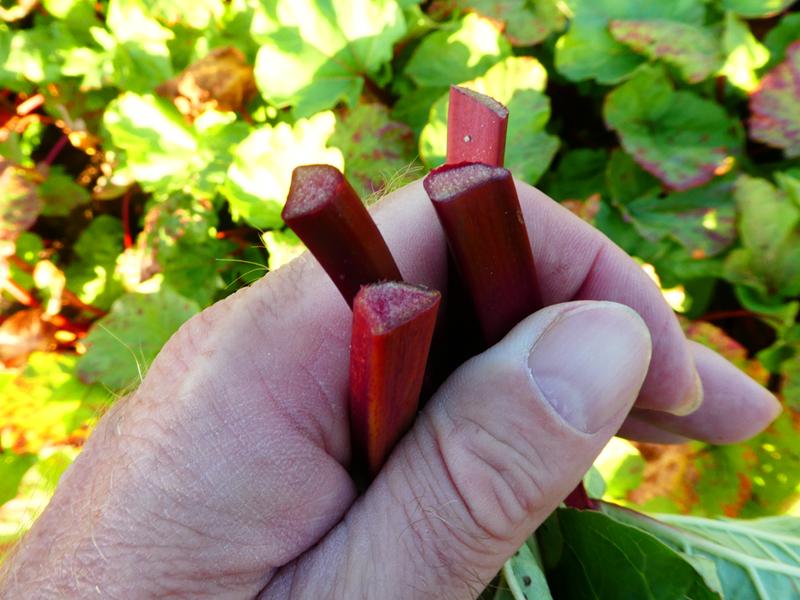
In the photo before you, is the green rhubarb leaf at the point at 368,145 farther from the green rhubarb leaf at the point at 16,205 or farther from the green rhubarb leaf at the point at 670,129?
the green rhubarb leaf at the point at 16,205

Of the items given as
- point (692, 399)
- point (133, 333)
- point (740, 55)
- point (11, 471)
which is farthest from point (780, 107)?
point (11, 471)

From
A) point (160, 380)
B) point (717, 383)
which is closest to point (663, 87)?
point (717, 383)

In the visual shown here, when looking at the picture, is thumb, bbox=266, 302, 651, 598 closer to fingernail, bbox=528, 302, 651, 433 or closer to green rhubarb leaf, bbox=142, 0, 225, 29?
fingernail, bbox=528, 302, 651, 433

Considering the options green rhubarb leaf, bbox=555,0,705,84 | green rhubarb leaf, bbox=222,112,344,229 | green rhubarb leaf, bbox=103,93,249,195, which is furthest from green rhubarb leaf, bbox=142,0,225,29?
green rhubarb leaf, bbox=555,0,705,84

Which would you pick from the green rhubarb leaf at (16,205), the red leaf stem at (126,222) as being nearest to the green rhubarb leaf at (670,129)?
the red leaf stem at (126,222)

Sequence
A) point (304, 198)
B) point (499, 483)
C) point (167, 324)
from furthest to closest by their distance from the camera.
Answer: point (167, 324) → point (499, 483) → point (304, 198)

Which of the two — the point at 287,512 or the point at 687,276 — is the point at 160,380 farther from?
the point at 687,276
